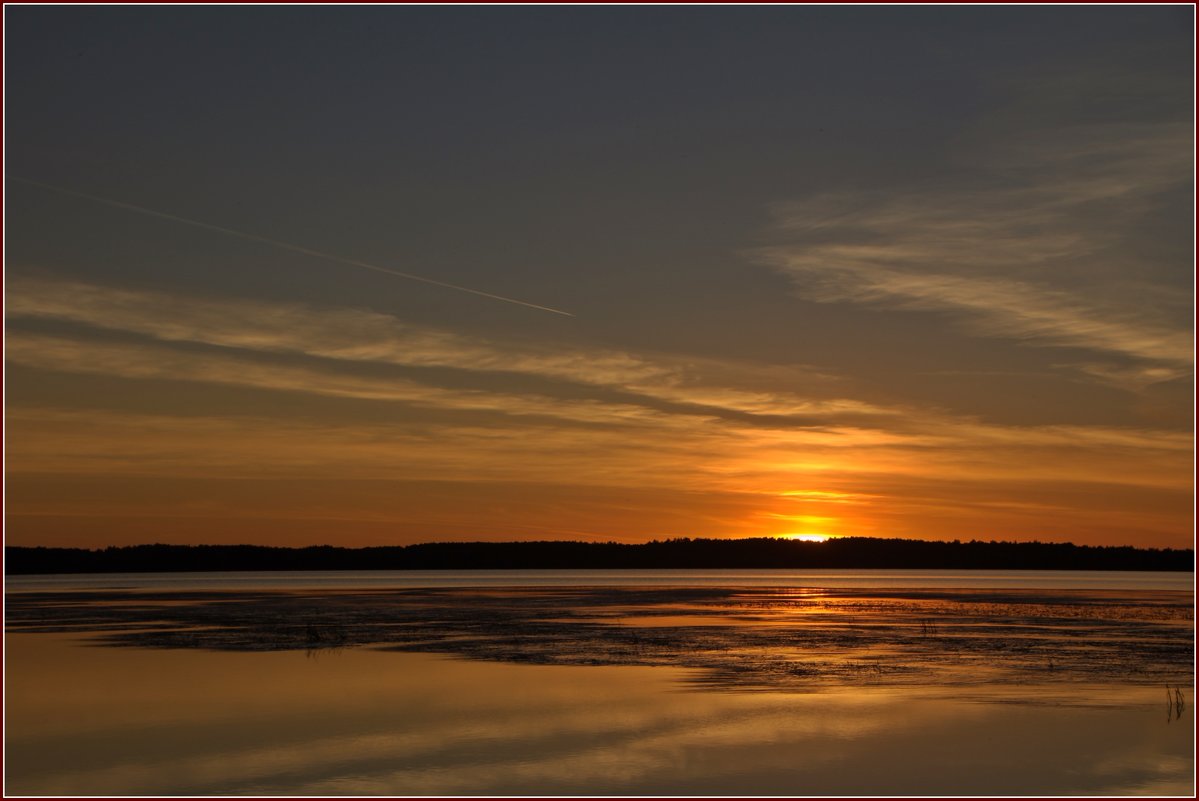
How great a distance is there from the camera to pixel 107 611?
57812 mm

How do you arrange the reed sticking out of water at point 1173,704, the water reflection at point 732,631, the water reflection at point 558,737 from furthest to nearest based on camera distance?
the water reflection at point 732,631, the reed sticking out of water at point 1173,704, the water reflection at point 558,737

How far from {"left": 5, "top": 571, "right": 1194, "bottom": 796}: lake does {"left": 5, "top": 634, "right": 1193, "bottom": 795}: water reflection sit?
69mm

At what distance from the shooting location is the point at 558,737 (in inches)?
896

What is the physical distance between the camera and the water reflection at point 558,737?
63.1 ft

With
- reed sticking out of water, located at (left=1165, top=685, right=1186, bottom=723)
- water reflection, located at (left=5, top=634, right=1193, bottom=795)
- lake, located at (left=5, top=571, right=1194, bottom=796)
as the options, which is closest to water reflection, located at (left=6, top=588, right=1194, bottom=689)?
lake, located at (left=5, top=571, right=1194, bottom=796)

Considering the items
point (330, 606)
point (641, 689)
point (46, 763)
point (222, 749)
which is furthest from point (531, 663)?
point (330, 606)

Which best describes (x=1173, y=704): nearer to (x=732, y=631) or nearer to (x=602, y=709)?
(x=602, y=709)

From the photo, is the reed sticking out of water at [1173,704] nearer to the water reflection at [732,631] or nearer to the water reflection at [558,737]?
the water reflection at [558,737]

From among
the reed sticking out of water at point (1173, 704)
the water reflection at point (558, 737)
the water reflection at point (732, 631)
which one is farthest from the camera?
the water reflection at point (732, 631)

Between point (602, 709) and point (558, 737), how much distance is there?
9.72 feet

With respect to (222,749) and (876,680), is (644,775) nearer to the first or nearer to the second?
(222,749)

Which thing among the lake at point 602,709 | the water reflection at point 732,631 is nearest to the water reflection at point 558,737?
the lake at point 602,709

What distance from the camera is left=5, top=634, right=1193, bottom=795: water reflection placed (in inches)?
757

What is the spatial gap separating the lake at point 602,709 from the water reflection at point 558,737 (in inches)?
2.7
